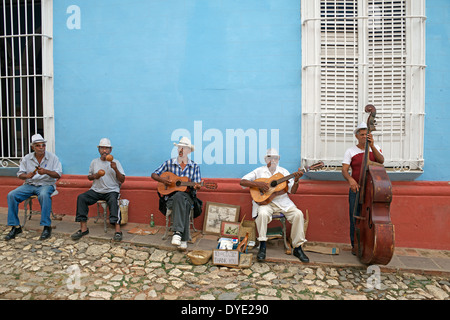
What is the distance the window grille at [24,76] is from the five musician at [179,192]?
817mm

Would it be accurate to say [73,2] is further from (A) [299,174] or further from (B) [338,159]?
(B) [338,159]

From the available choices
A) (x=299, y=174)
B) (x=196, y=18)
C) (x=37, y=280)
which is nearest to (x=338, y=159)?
(x=299, y=174)

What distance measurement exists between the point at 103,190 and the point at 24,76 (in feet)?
7.86

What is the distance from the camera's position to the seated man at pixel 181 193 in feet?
13.1

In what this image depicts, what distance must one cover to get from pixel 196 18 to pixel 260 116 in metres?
1.71

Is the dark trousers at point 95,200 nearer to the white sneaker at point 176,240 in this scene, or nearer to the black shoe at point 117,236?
the black shoe at point 117,236

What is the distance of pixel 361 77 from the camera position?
4.26 metres

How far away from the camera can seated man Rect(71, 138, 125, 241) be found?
4254mm

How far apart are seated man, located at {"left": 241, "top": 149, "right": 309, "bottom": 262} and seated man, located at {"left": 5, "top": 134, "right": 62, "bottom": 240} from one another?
2.70 m

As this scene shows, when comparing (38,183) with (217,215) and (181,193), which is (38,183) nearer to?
(181,193)

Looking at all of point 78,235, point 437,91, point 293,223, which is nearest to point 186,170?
point 293,223

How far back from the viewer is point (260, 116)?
4492 mm

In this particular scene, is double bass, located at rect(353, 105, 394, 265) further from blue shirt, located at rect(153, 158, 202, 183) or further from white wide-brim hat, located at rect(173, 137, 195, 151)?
white wide-brim hat, located at rect(173, 137, 195, 151)

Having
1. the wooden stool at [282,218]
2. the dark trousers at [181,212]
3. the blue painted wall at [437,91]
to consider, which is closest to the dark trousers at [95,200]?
the dark trousers at [181,212]
